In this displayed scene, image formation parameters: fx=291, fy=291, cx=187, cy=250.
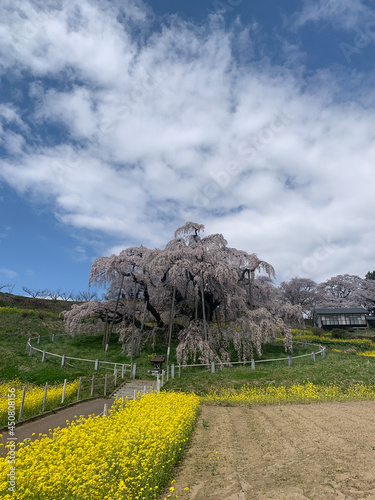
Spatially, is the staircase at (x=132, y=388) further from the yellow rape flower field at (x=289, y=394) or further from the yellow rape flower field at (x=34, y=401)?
the yellow rape flower field at (x=289, y=394)

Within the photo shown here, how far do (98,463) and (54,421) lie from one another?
21.7 ft

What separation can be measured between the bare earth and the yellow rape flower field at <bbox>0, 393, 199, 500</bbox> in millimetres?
605

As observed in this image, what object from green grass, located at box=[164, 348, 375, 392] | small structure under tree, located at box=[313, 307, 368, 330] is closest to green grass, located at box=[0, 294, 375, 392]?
green grass, located at box=[164, 348, 375, 392]

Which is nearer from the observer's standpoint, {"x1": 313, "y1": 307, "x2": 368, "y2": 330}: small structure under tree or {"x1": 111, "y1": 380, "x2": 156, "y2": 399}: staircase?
{"x1": 111, "y1": 380, "x2": 156, "y2": 399}: staircase

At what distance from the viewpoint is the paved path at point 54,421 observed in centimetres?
847

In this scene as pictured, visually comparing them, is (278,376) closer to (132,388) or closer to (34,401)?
(132,388)

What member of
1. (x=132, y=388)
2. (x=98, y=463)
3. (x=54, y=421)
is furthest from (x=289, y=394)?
(x=98, y=463)

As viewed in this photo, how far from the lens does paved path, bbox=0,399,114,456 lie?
27.8 feet

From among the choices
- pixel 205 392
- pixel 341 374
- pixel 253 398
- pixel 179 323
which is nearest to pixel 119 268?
pixel 179 323

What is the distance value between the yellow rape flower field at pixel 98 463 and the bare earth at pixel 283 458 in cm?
60

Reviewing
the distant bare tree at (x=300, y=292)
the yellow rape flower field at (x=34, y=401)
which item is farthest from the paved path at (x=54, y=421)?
the distant bare tree at (x=300, y=292)

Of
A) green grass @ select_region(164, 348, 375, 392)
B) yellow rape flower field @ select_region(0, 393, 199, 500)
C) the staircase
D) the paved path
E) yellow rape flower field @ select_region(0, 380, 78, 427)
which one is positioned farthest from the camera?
green grass @ select_region(164, 348, 375, 392)

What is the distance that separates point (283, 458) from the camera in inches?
239

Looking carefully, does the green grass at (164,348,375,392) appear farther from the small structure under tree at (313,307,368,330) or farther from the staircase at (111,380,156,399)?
the small structure under tree at (313,307,368,330)
